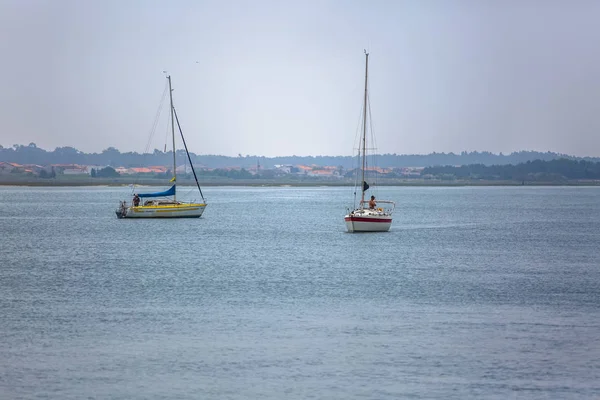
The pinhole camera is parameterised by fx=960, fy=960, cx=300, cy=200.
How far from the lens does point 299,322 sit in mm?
31016

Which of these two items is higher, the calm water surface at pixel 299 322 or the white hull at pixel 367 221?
the white hull at pixel 367 221

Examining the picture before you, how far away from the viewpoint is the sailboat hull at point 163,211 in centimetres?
8700

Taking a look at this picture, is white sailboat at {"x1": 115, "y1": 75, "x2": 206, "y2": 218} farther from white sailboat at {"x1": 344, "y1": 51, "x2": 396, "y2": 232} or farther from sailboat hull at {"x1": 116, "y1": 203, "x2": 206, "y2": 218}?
white sailboat at {"x1": 344, "y1": 51, "x2": 396, "y2": 232}

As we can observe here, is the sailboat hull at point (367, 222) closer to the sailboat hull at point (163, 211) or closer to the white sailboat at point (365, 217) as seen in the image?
the white sailboat at point (365, 217)

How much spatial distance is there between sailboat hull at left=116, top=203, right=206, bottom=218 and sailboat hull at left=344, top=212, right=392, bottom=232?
79.1 ft

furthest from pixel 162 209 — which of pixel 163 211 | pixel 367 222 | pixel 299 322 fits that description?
pixel 299 322

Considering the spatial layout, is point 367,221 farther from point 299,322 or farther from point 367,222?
point 299,322

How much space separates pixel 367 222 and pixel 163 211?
82.5 feet

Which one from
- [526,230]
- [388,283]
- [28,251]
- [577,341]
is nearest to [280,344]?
[577,341]

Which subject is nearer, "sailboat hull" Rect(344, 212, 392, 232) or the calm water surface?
the calm water surface

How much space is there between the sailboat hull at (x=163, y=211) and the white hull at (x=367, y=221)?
24132 mm

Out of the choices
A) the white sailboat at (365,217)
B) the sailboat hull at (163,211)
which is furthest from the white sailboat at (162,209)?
the white sailboat at (365,217)

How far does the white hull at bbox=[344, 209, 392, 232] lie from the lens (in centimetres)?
6719

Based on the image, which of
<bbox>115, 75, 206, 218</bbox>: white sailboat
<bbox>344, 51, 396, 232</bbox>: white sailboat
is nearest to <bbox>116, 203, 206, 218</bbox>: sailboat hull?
<bbox>115, 75, 206, 218</bbox>: white sailboat
